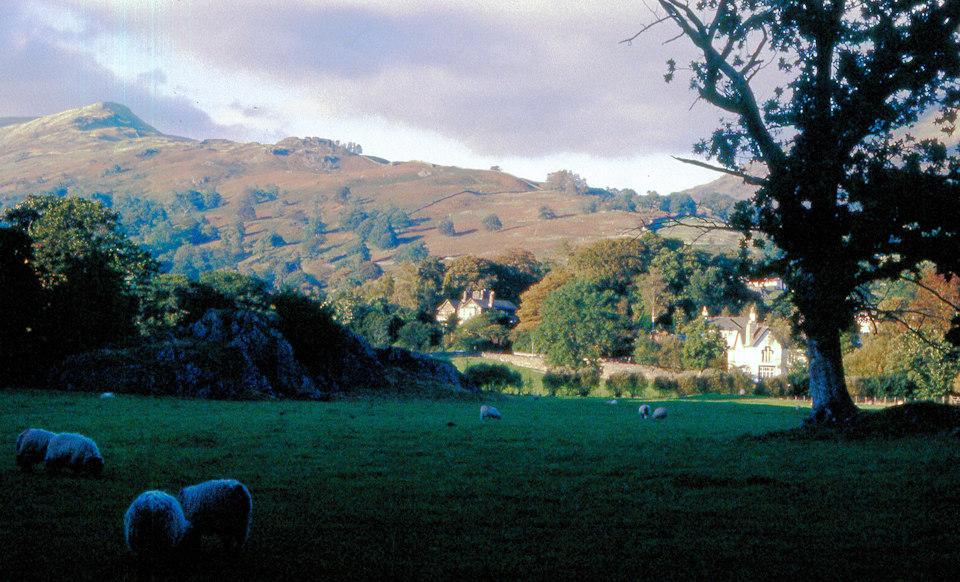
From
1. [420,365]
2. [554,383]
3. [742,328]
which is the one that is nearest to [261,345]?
[420,365]

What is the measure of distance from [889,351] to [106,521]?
69.5 metres

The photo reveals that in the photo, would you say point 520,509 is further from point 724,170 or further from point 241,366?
point 241,366

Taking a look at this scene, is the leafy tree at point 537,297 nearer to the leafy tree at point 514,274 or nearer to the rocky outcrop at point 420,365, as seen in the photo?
the leafy tree at point 514,274

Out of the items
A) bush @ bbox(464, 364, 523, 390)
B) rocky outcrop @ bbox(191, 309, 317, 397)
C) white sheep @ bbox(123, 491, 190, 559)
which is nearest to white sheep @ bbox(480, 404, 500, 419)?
rocky outcrop @ bbox(191, 309, 317, 397)

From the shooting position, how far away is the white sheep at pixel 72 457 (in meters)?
12.6

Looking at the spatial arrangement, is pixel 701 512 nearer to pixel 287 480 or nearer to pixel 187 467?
pixel 287 480

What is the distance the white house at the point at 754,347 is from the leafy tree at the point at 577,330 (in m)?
25.0

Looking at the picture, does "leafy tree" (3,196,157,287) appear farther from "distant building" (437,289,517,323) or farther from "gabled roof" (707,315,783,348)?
"distant building" (437,289,517,323)

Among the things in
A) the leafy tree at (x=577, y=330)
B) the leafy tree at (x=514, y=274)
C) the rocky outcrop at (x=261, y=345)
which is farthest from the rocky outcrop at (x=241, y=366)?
the leafy tree at (x=514, y=274)

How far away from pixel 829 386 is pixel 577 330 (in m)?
64.5

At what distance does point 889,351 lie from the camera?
65.8 m

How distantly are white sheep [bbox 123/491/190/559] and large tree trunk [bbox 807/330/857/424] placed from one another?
16659 mm

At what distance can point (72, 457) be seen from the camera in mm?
12680

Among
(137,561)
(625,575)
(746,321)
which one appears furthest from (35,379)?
(746,321)
